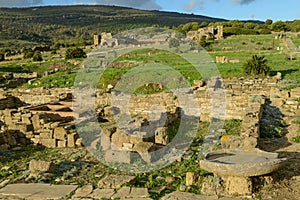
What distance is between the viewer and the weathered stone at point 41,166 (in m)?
9.02

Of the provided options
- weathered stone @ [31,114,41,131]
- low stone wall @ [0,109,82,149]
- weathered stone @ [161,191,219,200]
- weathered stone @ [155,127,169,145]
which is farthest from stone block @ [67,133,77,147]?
weathered stone @ [161,191,219,200]

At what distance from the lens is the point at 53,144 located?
1188 centimetres

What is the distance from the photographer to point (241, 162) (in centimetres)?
755

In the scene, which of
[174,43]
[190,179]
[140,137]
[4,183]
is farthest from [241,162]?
[174,43]

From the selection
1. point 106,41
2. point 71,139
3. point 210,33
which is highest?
point 210,33

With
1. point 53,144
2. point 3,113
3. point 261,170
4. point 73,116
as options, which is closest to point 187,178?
point 261,170

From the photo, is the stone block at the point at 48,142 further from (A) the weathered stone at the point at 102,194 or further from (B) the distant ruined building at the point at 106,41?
(B) the distant ruined building at the point at 106,41

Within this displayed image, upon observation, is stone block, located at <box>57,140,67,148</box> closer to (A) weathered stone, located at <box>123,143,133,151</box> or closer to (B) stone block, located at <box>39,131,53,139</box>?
(B) stone block, located at <box>39,131,53,139</box>

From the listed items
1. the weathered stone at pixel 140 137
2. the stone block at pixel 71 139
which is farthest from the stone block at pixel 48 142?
the weathered stone at pixel 140 137

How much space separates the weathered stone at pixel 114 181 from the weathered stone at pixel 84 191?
220 mm

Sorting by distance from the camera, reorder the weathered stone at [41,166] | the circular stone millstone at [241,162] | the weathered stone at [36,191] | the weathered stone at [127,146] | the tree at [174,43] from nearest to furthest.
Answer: the circular stone millstone at [241,162], the weathered stone at [36,191], the weathered stone at [41,166], the weathered stone at [127,146], the tree at [174,43]

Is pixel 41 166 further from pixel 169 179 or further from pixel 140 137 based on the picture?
pixel 169 179

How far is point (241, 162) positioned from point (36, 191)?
4068mm

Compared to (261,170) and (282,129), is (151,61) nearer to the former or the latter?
(282,129)
